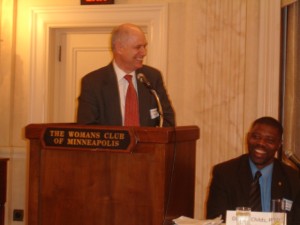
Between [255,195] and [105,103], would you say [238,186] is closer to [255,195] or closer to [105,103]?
[255,195]

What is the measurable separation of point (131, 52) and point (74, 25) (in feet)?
7.61

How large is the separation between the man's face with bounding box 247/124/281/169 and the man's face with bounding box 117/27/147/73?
72cm

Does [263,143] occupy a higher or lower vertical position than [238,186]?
higher

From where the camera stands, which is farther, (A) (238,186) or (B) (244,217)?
(A) (238,186)

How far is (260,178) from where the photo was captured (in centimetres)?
284

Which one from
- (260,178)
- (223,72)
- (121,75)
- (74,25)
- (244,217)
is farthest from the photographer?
(74,25)

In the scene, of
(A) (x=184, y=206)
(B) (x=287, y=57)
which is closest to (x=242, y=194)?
(A) (x=184, y=206)

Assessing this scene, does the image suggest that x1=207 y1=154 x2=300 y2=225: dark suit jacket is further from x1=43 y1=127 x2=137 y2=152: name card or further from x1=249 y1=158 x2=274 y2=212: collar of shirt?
x1=43 y1=127 x2=137 y2=152: name card

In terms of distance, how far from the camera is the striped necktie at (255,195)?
2.72m

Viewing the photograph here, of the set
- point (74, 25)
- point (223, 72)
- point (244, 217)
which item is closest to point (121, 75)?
point (244, 217)

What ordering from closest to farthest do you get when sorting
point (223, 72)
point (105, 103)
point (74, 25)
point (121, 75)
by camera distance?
1. point (105, 103)
2. point (121, 75)
3. point (223, 72)
4. point (74, 25)

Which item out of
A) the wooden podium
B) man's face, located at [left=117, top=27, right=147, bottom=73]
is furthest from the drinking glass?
man's face, located at [left=117, top=27, right=147, bottom=73]

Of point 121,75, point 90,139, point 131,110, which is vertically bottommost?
point 90,139

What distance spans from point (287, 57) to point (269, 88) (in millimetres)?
367
